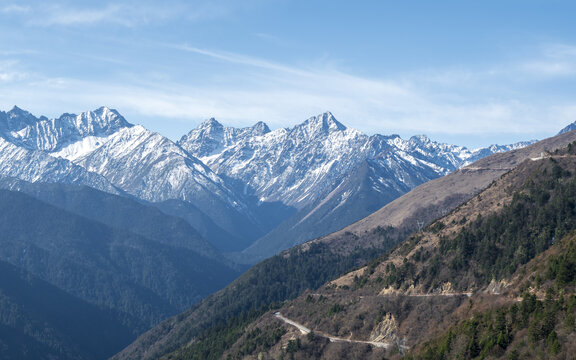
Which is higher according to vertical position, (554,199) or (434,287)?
(554,199)

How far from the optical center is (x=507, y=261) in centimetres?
16250

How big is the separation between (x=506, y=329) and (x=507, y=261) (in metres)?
68.1

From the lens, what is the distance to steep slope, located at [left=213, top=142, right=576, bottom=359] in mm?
99125

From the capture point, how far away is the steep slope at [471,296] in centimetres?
9912

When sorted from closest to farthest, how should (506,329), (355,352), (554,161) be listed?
(506,329) < (355,352) < (554,161)

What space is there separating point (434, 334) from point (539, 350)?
39905mm

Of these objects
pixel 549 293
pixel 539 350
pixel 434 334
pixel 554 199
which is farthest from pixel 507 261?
pixel 539 350

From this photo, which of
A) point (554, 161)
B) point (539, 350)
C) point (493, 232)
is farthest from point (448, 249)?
point (539, 350)

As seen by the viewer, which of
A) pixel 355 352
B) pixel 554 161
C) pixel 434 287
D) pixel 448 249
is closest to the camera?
→ pixel 355 352

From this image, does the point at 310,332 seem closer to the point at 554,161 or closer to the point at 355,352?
the point at 355,352

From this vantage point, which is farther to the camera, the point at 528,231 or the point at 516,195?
the point at 516,195

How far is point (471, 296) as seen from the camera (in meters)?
144

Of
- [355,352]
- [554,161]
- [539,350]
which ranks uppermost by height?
[554,161]

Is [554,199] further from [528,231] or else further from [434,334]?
[434,334]
